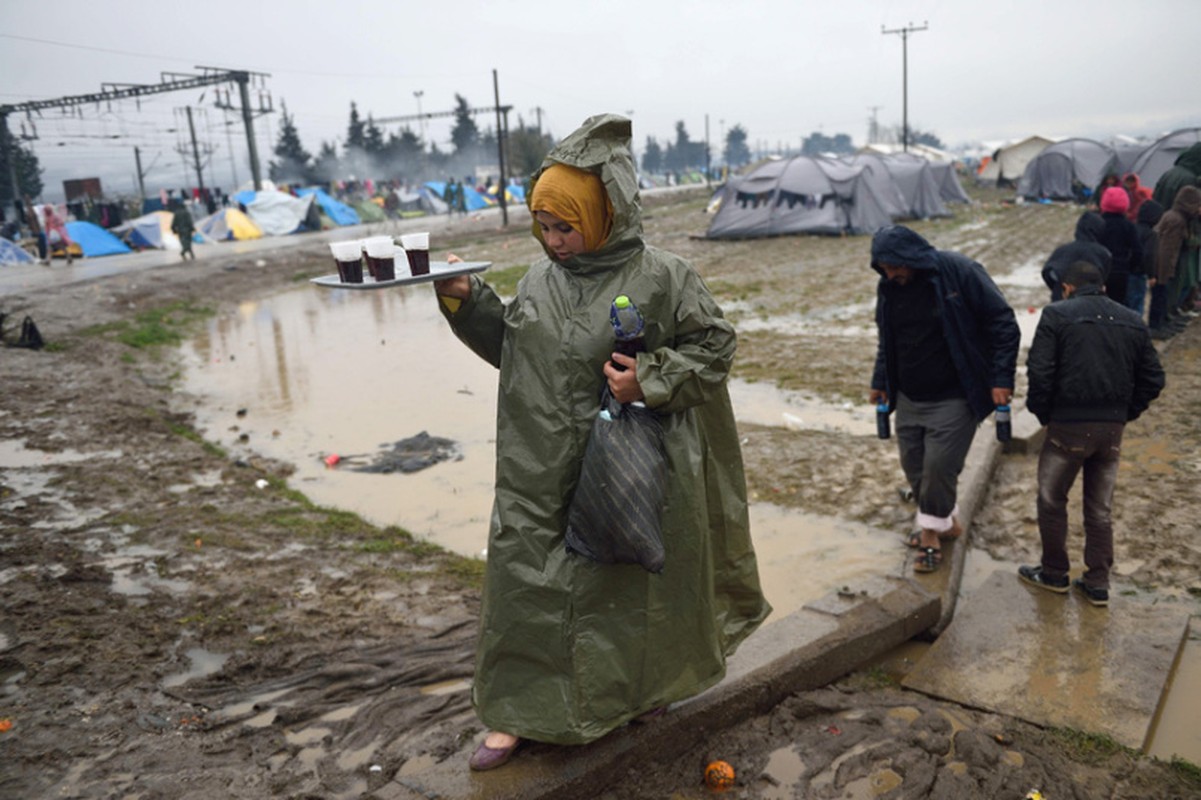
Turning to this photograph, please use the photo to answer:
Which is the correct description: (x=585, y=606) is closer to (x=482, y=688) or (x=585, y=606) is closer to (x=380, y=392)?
(x=482, y=688)

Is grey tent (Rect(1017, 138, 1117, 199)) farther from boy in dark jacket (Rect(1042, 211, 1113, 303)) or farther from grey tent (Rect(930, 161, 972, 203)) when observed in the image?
boy in dark jacket (Rect(1042, 211, 1113, 303))

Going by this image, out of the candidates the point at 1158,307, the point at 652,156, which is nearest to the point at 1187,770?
the point at 1158,307

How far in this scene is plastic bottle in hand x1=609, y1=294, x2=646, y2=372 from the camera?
250cm

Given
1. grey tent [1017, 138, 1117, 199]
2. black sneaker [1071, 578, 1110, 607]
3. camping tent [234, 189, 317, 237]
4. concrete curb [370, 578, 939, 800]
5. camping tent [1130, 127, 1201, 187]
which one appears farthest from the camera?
camping tent [234, 189, 317, 237]

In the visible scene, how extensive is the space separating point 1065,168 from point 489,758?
1414 inches

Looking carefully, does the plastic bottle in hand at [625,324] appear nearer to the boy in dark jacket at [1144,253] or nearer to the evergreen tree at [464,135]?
the boy in dark jacket at [1144,253]

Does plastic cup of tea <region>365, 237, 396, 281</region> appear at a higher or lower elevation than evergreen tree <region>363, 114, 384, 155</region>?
lower

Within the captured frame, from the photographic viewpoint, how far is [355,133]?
64.4 meters

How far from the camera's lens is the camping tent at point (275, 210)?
33.2 metres

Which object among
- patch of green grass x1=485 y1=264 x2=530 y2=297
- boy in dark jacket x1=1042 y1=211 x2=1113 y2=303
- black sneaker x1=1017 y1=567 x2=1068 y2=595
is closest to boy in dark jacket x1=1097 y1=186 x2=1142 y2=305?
boy in dark jacket x1=1042 y1=211 x2=1113 y2=303

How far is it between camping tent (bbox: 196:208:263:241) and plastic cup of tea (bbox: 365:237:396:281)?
31.5 m

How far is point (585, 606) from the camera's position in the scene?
2.65 metres

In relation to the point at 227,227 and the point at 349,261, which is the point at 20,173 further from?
the point at 349,261

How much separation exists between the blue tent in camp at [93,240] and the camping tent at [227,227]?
4061 mm
